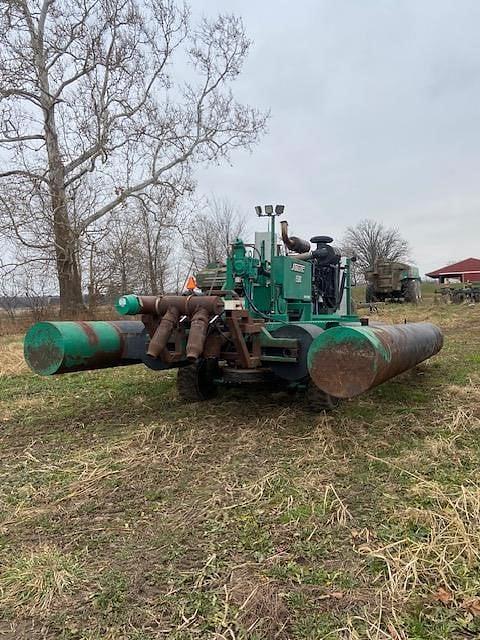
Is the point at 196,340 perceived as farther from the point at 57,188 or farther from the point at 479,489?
the point at 57,188

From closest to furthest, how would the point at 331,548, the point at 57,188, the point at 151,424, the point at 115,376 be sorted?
the point at 331,548 < the point at 151,424 < the point at 115,376 < the point at 57,188

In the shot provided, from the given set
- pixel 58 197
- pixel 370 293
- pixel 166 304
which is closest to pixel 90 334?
pixel 166 304

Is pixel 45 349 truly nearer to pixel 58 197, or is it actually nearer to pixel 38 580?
pixel 38 580

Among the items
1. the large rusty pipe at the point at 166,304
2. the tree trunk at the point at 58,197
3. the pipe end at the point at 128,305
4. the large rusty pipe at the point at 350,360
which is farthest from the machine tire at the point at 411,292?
the pipe end at the point at 128,305

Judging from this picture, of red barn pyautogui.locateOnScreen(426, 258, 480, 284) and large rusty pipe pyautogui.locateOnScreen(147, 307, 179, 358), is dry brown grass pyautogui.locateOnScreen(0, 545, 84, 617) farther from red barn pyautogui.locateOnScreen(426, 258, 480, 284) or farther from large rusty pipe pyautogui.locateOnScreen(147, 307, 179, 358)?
red barn pyautogui.locateOnScreen(426, 258, 480, 284)

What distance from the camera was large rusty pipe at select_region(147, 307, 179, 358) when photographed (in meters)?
4.61

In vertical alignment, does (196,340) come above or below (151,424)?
above

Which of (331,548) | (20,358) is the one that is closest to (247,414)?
(331,548)

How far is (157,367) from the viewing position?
5262 millimetres

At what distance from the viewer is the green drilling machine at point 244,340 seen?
4109 mm

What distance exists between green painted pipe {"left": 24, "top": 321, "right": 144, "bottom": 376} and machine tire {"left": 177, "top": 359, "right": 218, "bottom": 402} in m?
0.68

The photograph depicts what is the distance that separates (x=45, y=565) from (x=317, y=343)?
241 centimetres

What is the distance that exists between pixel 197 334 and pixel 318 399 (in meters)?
1.33

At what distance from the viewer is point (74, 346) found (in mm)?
4848
